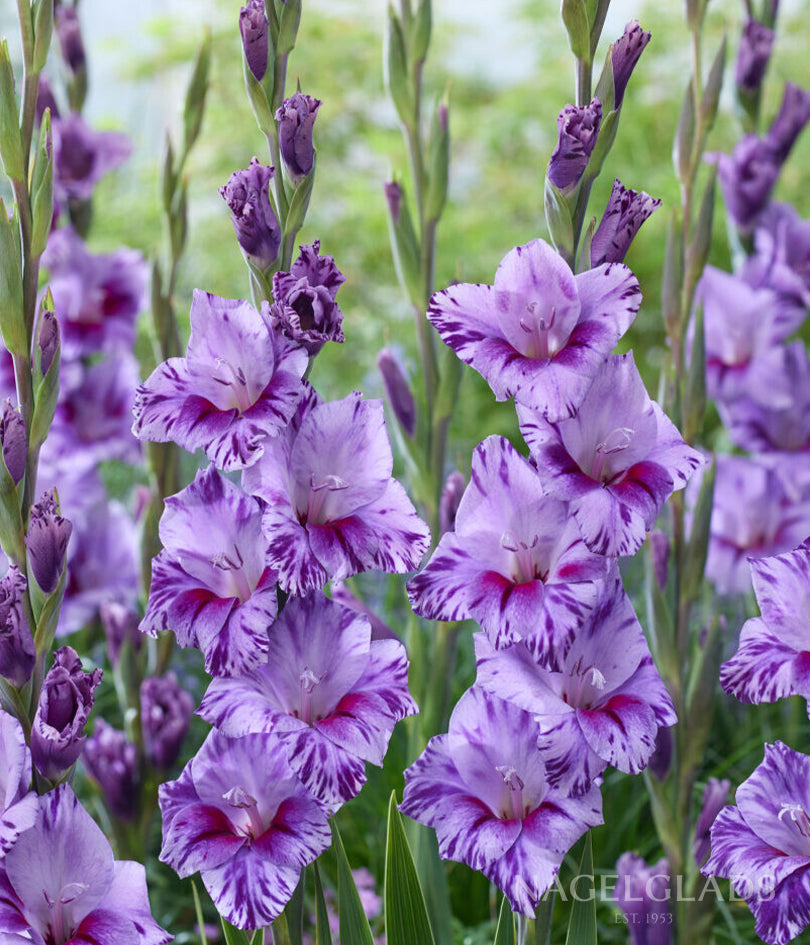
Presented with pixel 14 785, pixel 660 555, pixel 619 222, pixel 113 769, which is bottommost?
pixel 113 769

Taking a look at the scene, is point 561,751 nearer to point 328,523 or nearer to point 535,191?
point 328,523

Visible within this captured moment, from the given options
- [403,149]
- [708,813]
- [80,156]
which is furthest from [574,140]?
[403,149]

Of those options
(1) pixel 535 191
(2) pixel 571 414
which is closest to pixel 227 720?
(2) pixel 571 414

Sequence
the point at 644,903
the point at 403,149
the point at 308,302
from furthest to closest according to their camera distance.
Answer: the point at 403,149, the point at 644,903, the point at 308,302

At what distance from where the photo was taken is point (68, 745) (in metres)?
0.52

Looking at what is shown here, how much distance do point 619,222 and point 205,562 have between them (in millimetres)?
265

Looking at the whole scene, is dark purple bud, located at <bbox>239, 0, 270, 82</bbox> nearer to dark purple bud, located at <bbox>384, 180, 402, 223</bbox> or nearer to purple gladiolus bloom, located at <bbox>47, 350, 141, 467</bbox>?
dark purple bud, located at <bbox>384, 180, 402, 223</bbox>

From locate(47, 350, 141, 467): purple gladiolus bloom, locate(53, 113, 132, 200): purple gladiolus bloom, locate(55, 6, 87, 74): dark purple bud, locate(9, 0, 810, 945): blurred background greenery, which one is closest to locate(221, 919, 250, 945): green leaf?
locate(47, 350, 141, 467): purple gladiolus bloom

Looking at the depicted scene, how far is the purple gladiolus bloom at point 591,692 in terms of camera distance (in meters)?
0.49

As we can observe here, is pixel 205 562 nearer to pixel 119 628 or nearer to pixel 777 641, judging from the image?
pixel 777 641

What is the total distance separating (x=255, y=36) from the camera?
1.79 ft

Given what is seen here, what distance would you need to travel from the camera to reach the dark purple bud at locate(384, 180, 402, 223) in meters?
0.90

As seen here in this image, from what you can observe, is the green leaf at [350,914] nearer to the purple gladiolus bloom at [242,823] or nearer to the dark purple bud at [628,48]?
the purple gladiolus bloom at [242,823]

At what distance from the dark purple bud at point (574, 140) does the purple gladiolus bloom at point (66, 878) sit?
0.38 metres
